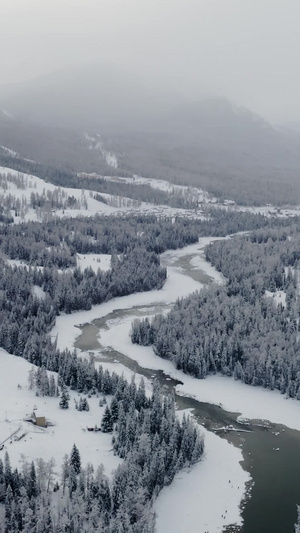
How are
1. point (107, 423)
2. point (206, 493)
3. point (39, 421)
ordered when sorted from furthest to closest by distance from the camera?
1. point (107, 423)
2. point (39, 421)
3. point (206, 493)

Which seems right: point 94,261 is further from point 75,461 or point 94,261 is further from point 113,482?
point 113,482

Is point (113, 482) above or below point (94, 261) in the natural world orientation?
below

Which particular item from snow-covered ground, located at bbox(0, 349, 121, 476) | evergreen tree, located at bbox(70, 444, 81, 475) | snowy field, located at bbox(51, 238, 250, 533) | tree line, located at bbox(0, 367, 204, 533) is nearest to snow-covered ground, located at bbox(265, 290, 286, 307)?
snowy field, located at bbox(51, 238, 250, 533)

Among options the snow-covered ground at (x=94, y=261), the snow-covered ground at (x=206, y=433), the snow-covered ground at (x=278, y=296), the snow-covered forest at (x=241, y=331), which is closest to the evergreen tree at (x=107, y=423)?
the snow-covered ground at (x=206, y=433)

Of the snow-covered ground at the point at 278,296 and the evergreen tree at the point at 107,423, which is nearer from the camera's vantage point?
the evergreen tree at the point at 107,423

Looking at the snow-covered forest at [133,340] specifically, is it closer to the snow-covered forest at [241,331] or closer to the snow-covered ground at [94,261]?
the snow-covered forest at [241,331]

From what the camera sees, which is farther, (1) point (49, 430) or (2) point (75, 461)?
(1) point (49, 430)

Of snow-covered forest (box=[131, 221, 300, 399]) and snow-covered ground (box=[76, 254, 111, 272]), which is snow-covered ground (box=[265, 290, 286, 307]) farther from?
snow-covered ground (box=[76, 254, 111, 272])

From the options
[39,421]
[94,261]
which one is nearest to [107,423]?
[39,421]

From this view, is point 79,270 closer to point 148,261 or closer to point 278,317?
point 148,261
